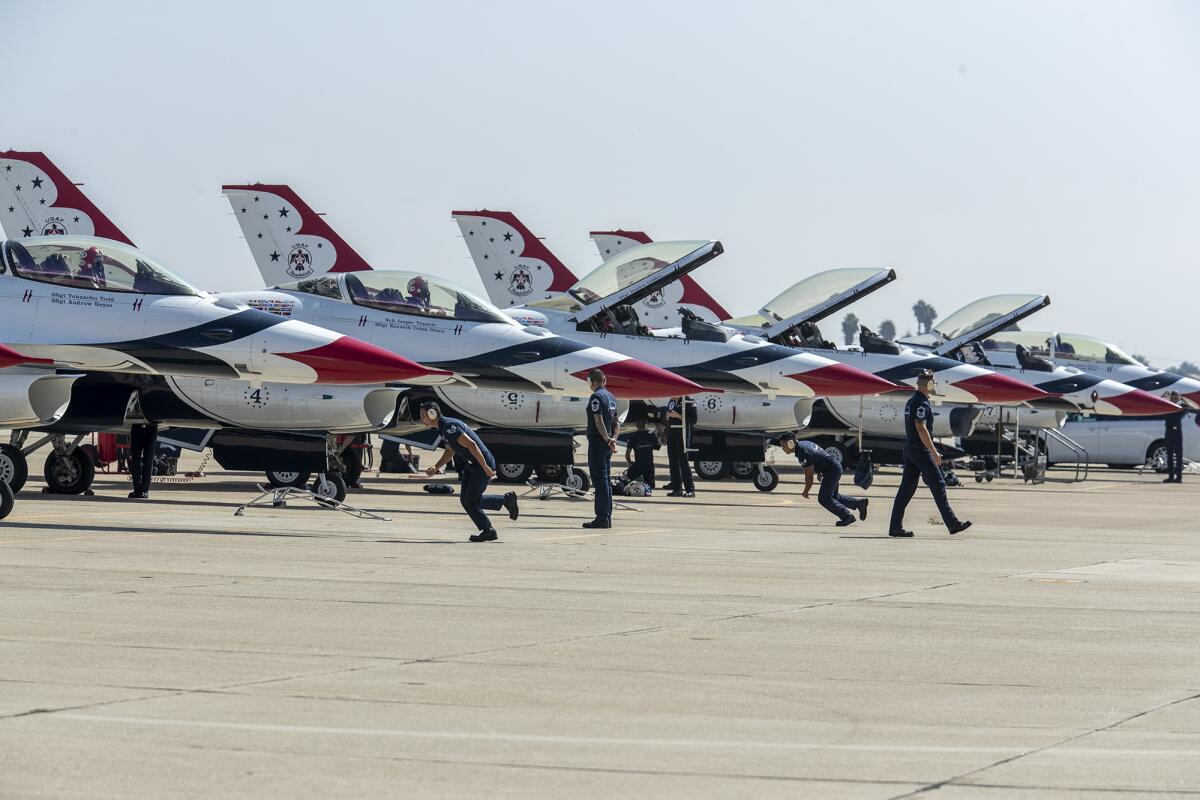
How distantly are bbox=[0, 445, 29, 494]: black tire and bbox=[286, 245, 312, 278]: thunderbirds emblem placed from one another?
9.56 meters

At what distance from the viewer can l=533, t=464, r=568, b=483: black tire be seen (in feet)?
83.1

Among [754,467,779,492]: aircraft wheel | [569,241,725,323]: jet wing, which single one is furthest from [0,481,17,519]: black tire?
[754,467,779,492]: aircraft wheel

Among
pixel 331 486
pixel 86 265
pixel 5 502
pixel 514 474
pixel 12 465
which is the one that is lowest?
pixel 5 502

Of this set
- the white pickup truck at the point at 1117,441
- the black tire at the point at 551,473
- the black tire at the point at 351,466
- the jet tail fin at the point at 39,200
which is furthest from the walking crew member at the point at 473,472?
the white pickup truck at the point at 1117,441

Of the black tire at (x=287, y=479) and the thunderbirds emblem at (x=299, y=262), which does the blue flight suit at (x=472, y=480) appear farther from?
the thunderbirds emblem at (x=299, y=262)

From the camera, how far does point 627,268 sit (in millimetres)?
26125

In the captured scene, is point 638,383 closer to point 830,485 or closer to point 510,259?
point 830,485

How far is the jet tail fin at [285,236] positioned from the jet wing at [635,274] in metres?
4.66

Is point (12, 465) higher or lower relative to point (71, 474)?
higher

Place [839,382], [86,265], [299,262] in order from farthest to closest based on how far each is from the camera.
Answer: [299,262], [839,382], [86,265]

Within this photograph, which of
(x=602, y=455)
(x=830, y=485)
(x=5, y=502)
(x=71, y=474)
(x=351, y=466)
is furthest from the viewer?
(x=351, y=466)

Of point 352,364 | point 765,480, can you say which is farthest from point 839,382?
point 352,364

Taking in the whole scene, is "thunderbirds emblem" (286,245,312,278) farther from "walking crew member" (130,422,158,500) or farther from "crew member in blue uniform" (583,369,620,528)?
"crew member in blue uniform" (583,369,620,528)

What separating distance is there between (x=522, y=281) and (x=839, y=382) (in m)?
9.37
